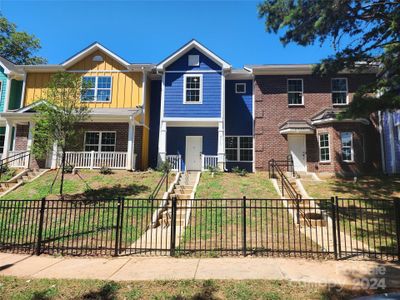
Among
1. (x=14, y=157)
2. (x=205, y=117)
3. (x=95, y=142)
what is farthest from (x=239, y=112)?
(x=14, y=157)

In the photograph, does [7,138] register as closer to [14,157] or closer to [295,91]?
[14,157]

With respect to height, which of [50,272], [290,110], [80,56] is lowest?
[50,272]

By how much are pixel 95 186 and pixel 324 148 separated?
44.0ft

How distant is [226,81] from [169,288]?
655 inches

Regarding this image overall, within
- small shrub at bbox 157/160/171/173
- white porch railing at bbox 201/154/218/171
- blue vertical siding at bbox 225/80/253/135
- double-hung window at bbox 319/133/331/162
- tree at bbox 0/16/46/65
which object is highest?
tree at bbox 0/16/46/65

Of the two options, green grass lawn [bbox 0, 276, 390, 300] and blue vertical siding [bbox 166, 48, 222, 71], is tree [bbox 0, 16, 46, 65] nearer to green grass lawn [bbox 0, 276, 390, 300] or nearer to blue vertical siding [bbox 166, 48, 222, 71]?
blue vertical siding [bbox 166, 48, 222, 71]

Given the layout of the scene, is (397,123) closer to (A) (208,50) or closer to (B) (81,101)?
(A) (208,50)

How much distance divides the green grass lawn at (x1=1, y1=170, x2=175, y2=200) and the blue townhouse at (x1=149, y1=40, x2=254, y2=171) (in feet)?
9.27

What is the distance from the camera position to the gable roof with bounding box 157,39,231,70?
59.8 feet

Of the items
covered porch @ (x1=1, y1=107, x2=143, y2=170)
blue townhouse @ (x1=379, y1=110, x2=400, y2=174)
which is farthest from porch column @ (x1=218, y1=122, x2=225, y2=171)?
blue townhouse @ (x1=379, y1=110, x2=400, y2=174)

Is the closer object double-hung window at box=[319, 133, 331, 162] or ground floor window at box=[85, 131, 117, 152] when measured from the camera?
double-hung window at box=[319, 133, 331, 162]

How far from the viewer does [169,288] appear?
205 inches

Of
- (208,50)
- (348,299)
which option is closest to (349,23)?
(208,50)

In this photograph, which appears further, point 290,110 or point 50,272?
point 290,110
